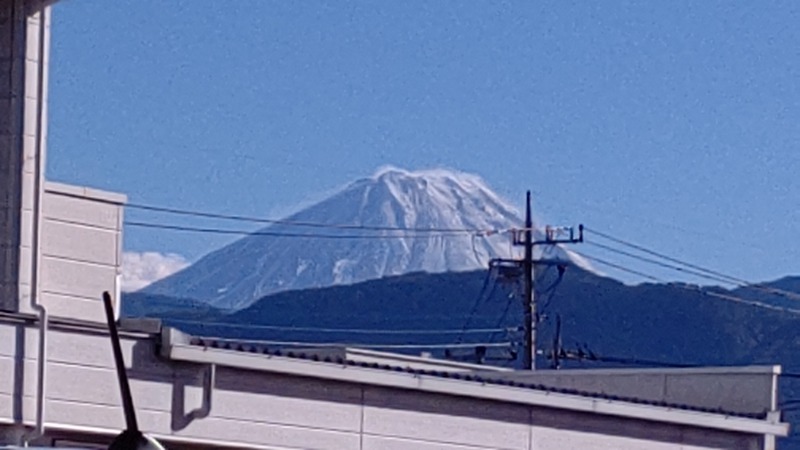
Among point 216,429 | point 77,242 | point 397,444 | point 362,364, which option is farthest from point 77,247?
point 397,444

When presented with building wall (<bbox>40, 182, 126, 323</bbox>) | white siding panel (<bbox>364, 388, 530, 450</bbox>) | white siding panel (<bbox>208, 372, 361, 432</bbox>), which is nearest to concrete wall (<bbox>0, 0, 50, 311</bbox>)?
building wall (<bbox>40, 182, 126, 323</bbox>)

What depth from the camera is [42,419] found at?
823 inches

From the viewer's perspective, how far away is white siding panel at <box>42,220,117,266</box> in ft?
76.3

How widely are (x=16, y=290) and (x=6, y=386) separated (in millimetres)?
2096

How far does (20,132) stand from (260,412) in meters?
3.71

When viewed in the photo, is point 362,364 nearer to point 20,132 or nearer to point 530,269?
point 20,132

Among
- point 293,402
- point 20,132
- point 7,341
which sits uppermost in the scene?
point 20,132

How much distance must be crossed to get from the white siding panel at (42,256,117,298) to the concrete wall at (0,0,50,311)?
31cm

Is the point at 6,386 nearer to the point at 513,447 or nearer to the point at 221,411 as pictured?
the point at 221,411

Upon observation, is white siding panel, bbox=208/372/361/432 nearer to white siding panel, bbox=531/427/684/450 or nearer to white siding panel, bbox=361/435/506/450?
white siding panel, bbox=361/435/506/450

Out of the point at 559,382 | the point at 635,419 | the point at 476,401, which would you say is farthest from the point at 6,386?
the point at 559,382

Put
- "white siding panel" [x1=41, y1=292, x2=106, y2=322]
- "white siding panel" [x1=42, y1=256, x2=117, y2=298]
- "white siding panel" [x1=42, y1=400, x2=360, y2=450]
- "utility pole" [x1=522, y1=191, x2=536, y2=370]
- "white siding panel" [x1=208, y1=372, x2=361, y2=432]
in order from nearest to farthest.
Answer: "white siding panel" [x1=42, y1=400, x2=360, y2=450] → "white siding panel" [x1=208, y1=372, x2=361, y2=432] → "white siding panel" [x1=41, y1=292, x2=106, y2=322] → "white siding panel" [x1=42, y1=256, x2=117, y2=298] → "utility pole" [x1=522, y1=191, x2=536, y2=370]

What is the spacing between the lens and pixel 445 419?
24.6 m

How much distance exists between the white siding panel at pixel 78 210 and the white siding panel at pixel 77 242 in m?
0.07
